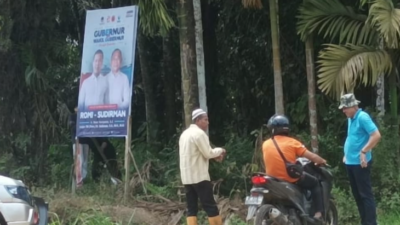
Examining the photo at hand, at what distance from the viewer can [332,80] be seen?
34.6 feet

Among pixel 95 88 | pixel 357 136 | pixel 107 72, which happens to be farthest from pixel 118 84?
pixel 357 136

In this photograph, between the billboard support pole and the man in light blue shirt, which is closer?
the man in light blue shirt

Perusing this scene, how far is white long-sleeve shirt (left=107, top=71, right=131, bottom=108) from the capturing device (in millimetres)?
11031

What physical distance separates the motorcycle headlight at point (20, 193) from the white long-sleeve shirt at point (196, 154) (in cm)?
199

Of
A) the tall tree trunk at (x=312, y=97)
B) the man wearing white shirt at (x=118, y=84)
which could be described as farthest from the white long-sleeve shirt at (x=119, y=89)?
the tall tree trunk at (x=312, y=97)

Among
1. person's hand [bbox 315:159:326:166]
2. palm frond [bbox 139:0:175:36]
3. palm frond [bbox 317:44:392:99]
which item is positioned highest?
palm frond [bbox 139:0:175:36]

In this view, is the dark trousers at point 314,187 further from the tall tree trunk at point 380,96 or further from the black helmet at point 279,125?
the tall tree trunk at point 380,96

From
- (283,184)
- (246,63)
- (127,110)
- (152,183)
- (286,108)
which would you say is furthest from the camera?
(246,63)

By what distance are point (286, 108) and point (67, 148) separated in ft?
13.7

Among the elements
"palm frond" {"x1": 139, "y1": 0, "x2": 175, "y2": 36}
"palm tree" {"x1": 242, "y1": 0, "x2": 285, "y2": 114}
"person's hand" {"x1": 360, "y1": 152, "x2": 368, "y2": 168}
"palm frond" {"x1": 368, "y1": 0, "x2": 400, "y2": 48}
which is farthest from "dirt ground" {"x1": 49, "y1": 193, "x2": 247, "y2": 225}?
"palm frond" {"x1": 368, "y1": 0, "x2": 400, "y2": 48}

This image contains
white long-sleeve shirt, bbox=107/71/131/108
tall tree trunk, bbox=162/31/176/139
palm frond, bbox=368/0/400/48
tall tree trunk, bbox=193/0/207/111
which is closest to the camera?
palm frond, bbox=368/0/400/48

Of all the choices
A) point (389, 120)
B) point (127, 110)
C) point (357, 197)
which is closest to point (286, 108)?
point (389, 120)

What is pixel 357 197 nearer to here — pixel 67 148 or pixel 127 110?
pixel 127 110

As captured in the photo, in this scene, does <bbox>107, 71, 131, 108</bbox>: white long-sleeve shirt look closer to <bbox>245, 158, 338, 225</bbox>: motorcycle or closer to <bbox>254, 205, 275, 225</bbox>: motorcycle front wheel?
<bbox>245, 158, 338, 225</bbox>: motorcycle
